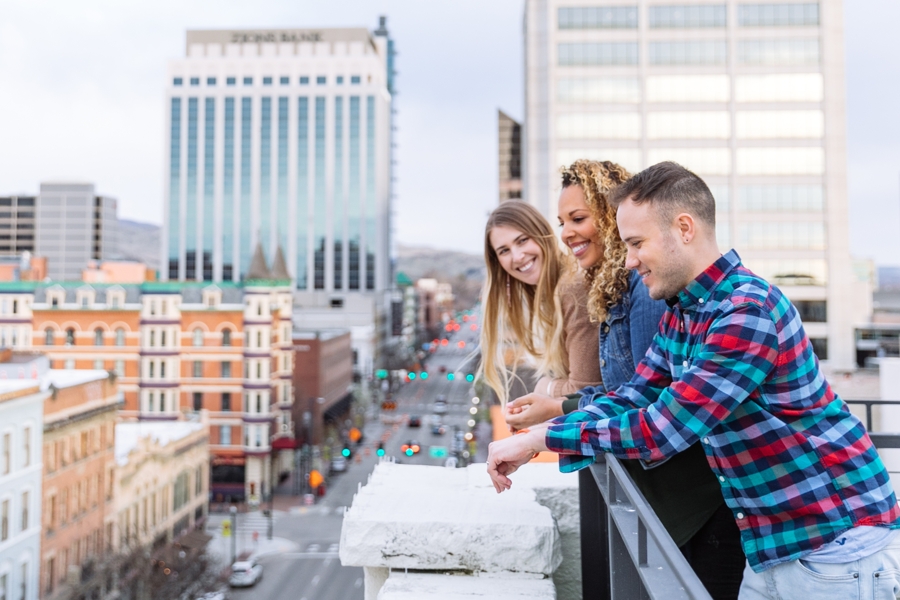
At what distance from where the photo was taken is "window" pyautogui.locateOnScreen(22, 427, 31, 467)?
21.9 meters

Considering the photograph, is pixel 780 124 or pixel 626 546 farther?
pixel 780 124

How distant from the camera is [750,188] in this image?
Answer: 112ft

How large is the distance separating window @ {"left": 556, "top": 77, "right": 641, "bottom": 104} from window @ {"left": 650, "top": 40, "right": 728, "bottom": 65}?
161 centimetres

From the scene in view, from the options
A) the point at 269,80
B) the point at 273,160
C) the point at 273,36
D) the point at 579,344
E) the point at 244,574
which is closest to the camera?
the point at 579,344

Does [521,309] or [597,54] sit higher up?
[597,54]

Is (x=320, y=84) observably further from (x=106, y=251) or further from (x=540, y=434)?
(x=106, y=251)

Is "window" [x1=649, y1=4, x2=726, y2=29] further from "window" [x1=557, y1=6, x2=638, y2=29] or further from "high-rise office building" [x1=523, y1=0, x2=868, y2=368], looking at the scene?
"window" [x1=557, y1=6, x2=638, y2=29]

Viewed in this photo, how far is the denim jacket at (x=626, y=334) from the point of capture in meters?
2.23

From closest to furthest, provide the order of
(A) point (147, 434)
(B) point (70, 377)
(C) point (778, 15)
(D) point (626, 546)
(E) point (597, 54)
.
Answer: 1. (D) point (626, 546)
2. (B) point (70, 377)
3. (A) point (147, 434)
4. (C) point (778, 15)
5. (E) point (597, 54)

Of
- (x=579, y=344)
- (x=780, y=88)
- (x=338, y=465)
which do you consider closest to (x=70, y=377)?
(x=338, y=465)

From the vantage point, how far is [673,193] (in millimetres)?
1721

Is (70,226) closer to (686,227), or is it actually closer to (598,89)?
(598,89)

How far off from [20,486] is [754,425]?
24695 mm

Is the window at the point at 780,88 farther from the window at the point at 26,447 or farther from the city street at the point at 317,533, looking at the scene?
the window at the point at 26,447
